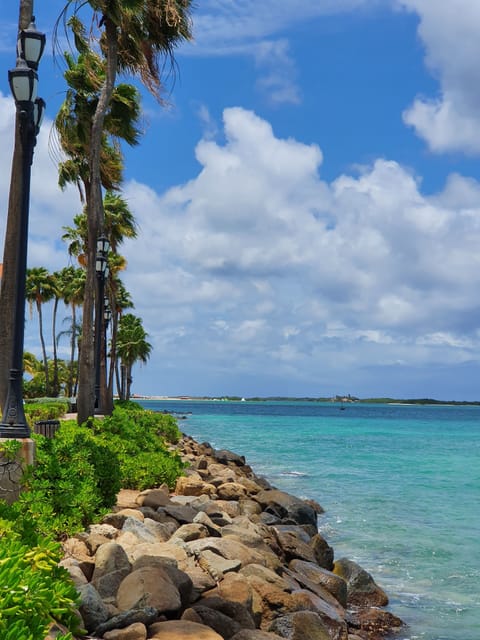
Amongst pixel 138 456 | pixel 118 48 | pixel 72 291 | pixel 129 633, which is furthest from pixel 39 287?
pixel 129 633

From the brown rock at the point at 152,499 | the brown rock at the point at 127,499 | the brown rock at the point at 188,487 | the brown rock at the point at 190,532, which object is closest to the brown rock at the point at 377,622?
the brown rock at the point at 190,532

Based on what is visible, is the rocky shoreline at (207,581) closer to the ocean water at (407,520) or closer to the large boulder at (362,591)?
the large boulder at (362,591)

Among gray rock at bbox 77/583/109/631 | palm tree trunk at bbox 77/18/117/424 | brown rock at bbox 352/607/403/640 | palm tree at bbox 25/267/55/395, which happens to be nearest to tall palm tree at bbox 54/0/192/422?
palm tree trunk at bbox 77/18/117/424

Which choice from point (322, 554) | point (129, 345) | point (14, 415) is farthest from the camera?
point (129, 345)

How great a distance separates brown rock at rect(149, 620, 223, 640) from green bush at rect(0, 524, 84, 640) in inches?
58.4

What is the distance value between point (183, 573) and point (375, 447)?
1515 inches

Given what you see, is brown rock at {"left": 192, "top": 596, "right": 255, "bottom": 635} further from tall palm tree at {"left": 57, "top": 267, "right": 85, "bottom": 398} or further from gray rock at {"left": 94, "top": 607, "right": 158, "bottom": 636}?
tall palm tree at {"left": 57, "top": 267, "right": 85, "bottom": 398}

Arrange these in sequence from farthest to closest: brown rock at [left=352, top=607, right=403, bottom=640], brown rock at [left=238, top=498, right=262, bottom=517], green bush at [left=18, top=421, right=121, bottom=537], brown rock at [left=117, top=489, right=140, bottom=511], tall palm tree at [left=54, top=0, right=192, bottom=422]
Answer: tall palm tree at [left=54, top=0, right=192, bottom=422]
brown rock at [left=238, top=498, right=262, bottom=517]
brown rock at [left=117, top=489, right=140, bottom=511]
brown rock at [left=352, top=607, right=403, bottom=640]
green bush at [left=18, top=421, right=121, bottom=537]

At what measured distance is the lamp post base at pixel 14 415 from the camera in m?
7.78

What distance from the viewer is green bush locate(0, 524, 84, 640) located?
3156 millimetres

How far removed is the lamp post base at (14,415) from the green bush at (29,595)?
3.80 m

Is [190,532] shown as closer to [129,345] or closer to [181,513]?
[181,513]

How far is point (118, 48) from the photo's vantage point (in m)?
21.1

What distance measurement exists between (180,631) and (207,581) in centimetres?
152
